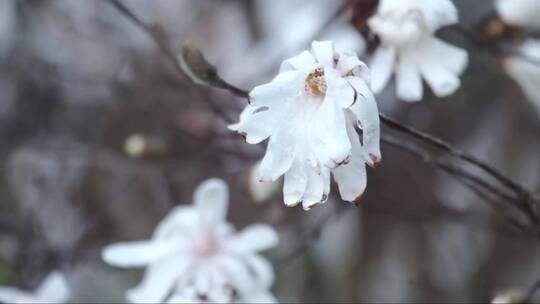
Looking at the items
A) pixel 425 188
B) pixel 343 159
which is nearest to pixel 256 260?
pixel 343 159

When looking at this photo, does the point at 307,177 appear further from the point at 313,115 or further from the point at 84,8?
the point at 84,8

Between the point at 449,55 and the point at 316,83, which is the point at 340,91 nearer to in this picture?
the point at 316,83

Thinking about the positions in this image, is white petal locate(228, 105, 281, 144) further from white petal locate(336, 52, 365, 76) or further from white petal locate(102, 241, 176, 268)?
white petal locate(102, 241, 176, 268)

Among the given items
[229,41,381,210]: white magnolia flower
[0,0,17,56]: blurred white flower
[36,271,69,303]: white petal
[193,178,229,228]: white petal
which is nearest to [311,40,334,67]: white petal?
[229,41,381,210]: white magnolia flower

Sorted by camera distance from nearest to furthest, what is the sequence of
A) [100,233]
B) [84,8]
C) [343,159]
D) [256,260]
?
[343,159] → [256,260] → [100,233] → [84,8]

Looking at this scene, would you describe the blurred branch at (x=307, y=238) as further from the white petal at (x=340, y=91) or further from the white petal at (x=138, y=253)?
the white petal at (x=340, y=91)

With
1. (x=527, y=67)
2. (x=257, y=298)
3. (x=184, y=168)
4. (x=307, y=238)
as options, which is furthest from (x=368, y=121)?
(x=184, y=168)

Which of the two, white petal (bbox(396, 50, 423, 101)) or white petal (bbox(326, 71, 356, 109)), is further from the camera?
white petal (bbox(396, 50, 423, 101))
